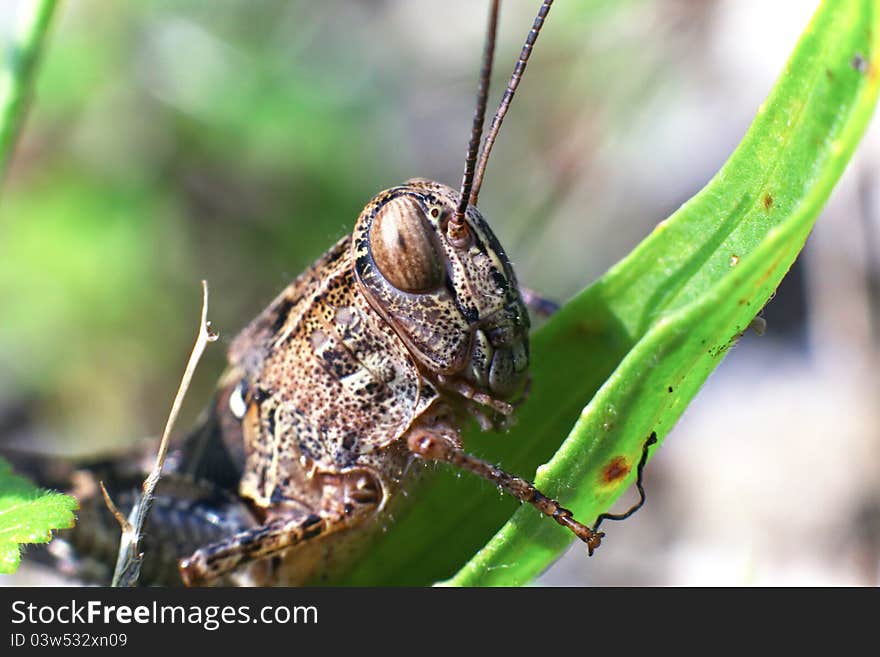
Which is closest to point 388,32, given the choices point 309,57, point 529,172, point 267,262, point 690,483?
point 309,57

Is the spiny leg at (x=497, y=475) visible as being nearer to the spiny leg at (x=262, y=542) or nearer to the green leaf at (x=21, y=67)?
the spiny leg at (x=262, y=542)

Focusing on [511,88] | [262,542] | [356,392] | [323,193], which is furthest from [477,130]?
[323,193]

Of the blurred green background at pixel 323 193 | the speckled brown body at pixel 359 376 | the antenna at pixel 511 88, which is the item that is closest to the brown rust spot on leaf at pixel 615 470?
the speckled brown body at pixel 359 376

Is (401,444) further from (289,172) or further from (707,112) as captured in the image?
(707,112)

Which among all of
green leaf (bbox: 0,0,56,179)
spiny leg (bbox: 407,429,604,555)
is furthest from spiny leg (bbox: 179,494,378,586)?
green leaf (bbox: 0,0,56,179)

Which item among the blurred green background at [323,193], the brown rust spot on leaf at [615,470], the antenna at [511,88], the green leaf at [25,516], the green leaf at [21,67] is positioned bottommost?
the green leaf at [25,516]

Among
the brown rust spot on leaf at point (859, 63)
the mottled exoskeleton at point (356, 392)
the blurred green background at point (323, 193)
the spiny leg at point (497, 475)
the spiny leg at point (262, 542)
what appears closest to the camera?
the brown rust spot on leaf at point (859, 63)

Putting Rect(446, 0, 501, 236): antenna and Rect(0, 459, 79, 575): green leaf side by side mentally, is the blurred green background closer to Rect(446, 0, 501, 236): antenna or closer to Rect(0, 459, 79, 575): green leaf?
Rect(446, 0, 501, 236): antenna

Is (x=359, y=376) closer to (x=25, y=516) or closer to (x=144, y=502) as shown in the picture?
(x=144, y=502)
